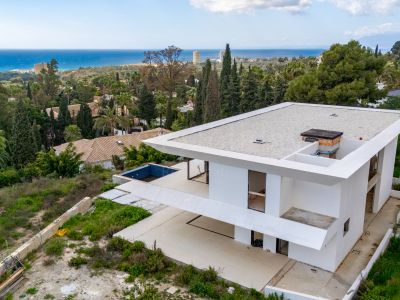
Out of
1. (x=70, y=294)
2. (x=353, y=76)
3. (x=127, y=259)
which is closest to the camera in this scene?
(x=70, y=294)

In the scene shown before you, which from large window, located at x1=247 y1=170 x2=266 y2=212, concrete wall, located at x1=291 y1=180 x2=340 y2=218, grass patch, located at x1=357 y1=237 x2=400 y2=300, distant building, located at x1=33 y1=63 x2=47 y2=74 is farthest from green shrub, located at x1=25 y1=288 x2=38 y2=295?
distant building, located at x1=33 y1=63 x2=47 y2=74

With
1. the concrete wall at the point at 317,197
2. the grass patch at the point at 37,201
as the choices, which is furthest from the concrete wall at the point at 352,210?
the grass patch at the point at 37,201

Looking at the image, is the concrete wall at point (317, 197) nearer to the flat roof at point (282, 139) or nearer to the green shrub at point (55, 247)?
the flat roof at point (282, 139)

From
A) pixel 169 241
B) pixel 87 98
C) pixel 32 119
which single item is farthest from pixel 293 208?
pixel 87 98

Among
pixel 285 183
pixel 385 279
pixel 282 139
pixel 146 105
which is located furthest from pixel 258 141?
pixel 146 105

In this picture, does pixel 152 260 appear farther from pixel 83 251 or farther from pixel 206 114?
pixel 206 114

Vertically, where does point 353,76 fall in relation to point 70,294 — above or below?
above
